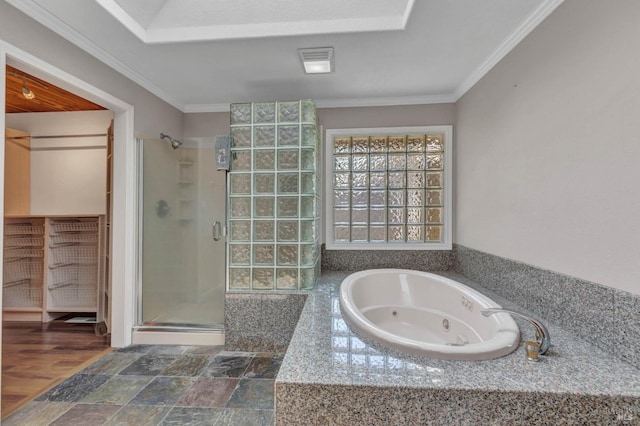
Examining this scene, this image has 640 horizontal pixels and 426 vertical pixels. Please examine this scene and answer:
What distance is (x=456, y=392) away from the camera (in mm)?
896

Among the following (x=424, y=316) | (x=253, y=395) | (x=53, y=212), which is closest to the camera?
(x=253, y=395)

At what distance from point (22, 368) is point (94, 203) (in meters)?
1.58

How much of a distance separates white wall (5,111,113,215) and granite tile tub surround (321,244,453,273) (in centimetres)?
251

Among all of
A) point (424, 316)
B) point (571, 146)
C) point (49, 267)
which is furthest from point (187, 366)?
point (571, 146)

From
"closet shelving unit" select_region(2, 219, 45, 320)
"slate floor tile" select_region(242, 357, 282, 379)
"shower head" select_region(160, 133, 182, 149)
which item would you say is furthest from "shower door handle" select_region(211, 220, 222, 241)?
"closet shelving unit" select_region(2, 219, 45, 320)

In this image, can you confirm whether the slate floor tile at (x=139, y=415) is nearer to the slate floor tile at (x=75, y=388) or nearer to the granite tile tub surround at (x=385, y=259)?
the slate floor tile at (x=75, y=388)

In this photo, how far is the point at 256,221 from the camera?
2.28 metres

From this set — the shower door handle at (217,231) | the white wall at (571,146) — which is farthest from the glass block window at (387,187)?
the shower door handle at (217,231)

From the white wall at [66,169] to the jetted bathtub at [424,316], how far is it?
287 cm

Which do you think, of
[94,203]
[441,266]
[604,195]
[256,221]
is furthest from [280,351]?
[94,203]

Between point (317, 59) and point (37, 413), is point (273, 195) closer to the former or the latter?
point (317, 59)

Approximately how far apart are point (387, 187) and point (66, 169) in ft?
11.1

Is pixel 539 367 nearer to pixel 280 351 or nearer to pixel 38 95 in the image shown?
pixel 280 351

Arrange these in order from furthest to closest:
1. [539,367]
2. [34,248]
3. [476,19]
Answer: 1. [34,248]
2. [476,19]
3. [539,367]
